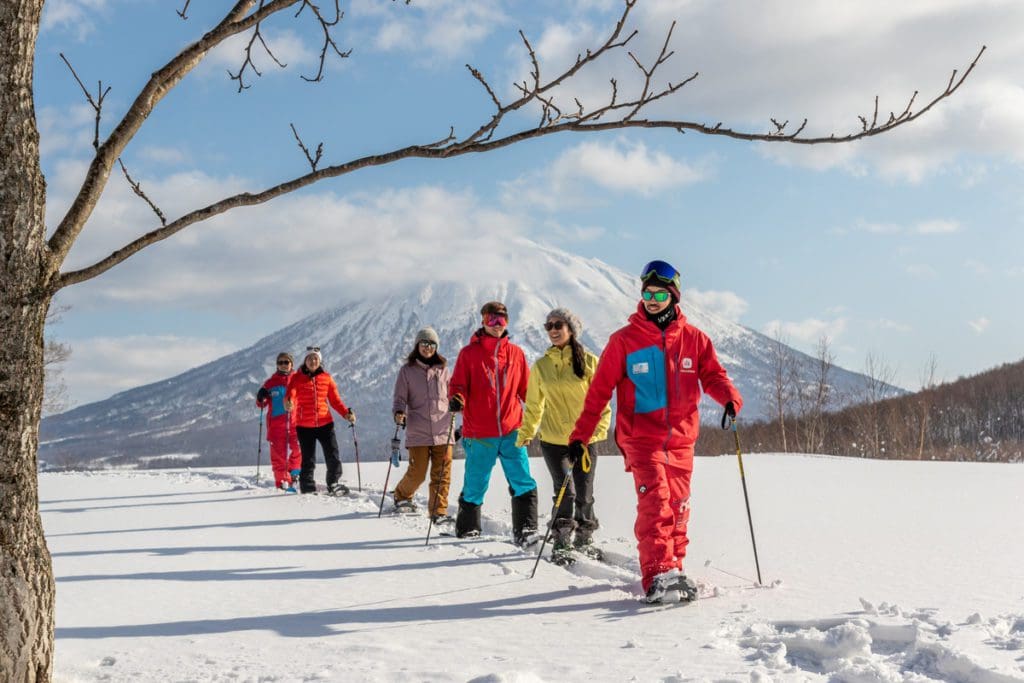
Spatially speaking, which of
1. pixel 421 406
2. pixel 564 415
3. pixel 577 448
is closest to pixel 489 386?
pixel 564 415

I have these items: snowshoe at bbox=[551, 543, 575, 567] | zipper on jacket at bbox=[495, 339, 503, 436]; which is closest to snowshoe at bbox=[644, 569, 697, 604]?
snowshoe at bbox=[551, 543, 575, 567]

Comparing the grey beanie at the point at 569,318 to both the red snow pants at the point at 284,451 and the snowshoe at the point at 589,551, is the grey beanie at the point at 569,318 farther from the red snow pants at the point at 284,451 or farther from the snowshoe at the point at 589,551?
the red snow pants at the point at 284,451

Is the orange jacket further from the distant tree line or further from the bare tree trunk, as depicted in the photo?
the distant tree line

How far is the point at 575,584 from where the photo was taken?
18.8 feet

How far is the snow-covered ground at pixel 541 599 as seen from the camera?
12.7 feet

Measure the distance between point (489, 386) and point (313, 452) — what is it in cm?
527

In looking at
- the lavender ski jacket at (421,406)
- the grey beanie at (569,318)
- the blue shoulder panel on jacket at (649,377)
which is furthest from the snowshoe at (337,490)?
the blue shoulder panel on jacket at (649,377)

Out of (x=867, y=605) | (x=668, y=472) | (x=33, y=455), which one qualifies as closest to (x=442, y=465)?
(x=668, y=472)

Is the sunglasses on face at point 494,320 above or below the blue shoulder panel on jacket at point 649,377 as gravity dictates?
above

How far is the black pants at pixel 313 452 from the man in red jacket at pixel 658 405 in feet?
23.3

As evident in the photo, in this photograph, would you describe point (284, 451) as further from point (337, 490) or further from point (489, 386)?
point (489, 386)

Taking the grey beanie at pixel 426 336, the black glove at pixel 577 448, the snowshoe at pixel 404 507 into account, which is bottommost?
the snowshoe at pixel 404 507

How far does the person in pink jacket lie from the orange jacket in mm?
2890

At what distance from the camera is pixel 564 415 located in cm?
708
